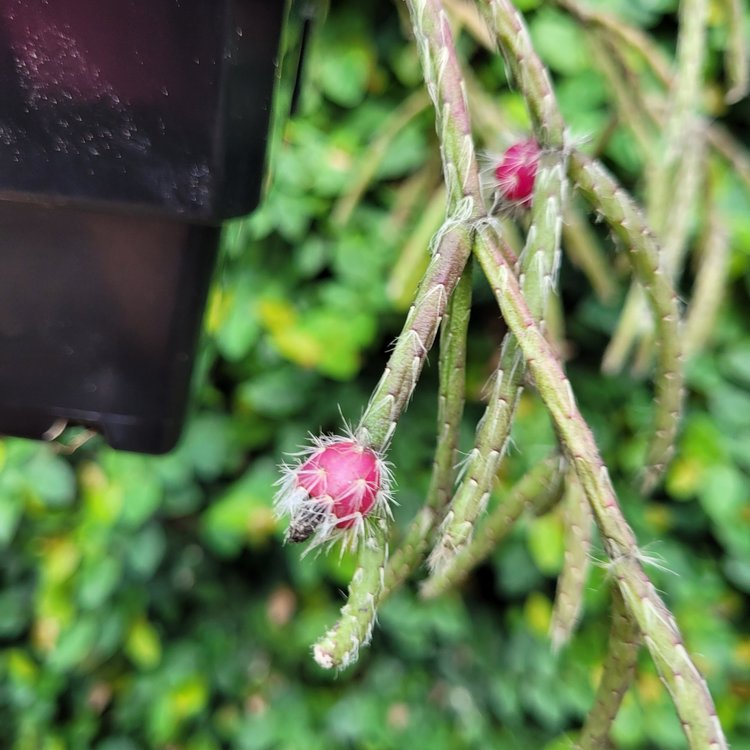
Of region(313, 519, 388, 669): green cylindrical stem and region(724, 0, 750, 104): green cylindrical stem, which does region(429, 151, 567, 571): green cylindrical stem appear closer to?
region(313, 519, 388, 669): green cylindrical stem

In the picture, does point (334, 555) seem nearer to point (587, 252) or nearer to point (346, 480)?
point (587, 252)

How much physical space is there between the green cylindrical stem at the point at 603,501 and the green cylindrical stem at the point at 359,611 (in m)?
Result: 0.09

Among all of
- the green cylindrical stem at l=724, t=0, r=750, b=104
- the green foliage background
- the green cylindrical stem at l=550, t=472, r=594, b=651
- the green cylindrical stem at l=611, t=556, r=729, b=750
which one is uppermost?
the green cylindrical stem at l=724, t=0, r=750, b=104

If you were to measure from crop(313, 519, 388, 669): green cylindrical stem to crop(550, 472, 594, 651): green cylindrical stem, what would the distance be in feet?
0.47

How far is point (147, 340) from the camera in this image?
0.42m

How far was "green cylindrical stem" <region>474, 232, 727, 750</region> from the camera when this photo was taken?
29 centimetres

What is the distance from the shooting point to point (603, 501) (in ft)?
0.96

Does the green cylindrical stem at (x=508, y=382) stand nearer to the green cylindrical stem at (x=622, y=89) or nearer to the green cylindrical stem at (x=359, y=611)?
the green cylindrical stem at (x=359, y=611)

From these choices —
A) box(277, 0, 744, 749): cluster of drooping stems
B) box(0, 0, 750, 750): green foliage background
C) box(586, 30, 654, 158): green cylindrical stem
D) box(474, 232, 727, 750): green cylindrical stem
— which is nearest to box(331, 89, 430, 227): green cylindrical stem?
box(0, 0, 750, 750): green foliage background

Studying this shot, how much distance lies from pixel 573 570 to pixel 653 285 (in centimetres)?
16

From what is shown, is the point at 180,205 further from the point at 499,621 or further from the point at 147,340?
the point at 499,621

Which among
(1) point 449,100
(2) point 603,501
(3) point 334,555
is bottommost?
(3) point 334,555

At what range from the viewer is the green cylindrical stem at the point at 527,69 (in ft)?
1.07

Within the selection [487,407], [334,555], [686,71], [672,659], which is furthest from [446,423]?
[334,555]
